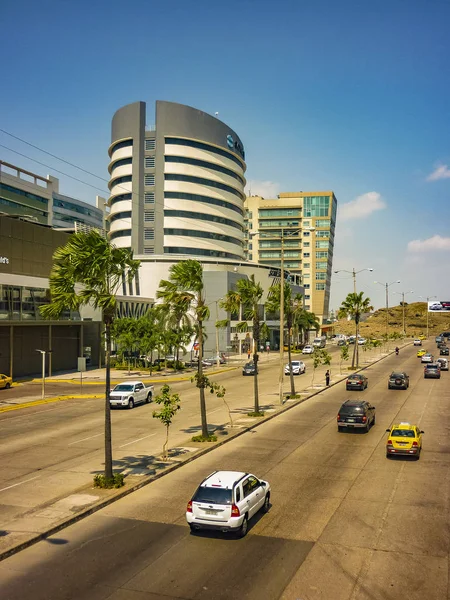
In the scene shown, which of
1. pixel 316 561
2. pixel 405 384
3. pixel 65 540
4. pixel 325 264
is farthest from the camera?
pixel 325 264

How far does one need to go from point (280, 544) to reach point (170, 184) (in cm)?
10313

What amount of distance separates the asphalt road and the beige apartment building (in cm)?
16130

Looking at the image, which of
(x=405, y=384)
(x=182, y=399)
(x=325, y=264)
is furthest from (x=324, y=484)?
(x=325, y=264)

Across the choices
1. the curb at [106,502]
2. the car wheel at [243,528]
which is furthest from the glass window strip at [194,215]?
the car wheel at [243,528]

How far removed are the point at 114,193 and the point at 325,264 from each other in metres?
86.7

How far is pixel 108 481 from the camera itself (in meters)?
21.0

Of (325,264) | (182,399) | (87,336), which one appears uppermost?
(325,264)

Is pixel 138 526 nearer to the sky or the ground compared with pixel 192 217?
nearer to the ground

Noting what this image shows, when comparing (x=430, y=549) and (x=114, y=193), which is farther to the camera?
(x=114, y=193)

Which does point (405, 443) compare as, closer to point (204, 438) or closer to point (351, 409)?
point (351, 409)

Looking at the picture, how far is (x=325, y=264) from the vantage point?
609ft

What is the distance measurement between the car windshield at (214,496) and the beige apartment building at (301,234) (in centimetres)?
16934

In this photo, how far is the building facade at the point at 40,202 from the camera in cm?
14088

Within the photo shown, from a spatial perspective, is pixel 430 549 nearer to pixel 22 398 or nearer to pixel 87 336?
pixel 22 398
